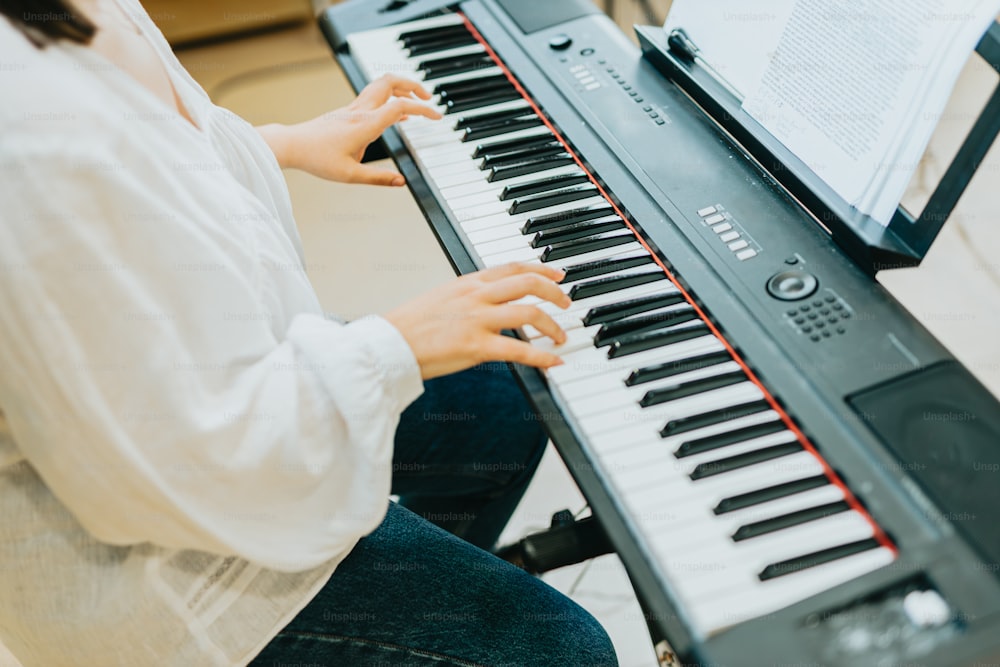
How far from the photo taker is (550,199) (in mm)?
1171

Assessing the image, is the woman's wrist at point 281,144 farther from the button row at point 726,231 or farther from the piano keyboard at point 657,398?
the button row at point 726,231

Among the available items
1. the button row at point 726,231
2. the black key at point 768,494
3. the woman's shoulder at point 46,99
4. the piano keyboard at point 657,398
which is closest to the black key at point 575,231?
the piano keyboard at point 657,398

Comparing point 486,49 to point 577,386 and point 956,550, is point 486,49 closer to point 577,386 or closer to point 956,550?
point 577,386

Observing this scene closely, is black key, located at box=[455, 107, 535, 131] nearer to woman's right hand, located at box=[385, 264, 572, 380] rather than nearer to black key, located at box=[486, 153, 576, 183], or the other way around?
black key, located at box=[486, 153, 576, 183]

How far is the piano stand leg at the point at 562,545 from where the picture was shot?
3.01 ft

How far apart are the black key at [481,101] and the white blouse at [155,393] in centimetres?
48

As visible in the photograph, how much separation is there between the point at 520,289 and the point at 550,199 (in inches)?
10.9

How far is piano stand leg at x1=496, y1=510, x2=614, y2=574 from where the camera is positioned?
92 cm

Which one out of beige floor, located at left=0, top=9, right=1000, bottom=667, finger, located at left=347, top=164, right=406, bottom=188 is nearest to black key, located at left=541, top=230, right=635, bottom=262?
finger, located at left=347, top=164, right=406, bottom=188

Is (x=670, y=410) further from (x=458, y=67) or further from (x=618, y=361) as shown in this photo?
(x=458, y=67)

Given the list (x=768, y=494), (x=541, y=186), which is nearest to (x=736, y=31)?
(x=541, y=186)

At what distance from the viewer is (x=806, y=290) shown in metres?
0.97

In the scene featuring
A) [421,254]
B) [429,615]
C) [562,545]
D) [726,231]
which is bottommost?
[421,254]

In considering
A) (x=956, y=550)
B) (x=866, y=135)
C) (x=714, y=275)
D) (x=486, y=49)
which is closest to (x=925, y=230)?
(x=866, y=135)
